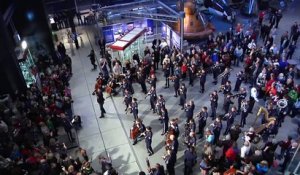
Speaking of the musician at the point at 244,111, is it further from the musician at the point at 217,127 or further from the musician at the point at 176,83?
the musician at the point at 176,83

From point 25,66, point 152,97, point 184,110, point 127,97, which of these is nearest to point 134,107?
point 127,97

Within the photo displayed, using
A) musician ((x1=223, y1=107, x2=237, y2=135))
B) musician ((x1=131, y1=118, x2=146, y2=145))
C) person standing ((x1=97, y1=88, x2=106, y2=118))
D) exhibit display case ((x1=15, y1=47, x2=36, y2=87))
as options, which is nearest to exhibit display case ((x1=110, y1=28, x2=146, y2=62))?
person standing ((x1=97, y1=88, x2=106, y2=118))

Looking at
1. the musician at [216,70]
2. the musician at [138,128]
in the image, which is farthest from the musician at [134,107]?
the musician at [216,70]

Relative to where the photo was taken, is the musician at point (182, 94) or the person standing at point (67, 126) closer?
the person standing at point (67, 126)

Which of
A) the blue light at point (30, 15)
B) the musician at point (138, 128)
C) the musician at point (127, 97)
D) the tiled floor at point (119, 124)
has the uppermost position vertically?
the blue light at point (30, 15)

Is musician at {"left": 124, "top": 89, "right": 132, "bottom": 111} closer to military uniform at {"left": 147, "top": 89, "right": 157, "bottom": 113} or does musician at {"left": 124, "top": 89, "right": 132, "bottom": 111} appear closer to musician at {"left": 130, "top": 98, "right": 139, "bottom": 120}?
musician at {"left": 130, "top": 98, "right": 139, "bottom": 120}

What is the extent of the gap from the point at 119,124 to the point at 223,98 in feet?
17.5

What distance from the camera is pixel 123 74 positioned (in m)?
16.1

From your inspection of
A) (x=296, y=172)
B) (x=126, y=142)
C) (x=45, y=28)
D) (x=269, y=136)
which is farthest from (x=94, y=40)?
(x=296, y=172)

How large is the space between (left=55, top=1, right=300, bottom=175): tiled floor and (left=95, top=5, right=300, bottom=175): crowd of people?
13.6 inches

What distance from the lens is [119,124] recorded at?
1419 cm

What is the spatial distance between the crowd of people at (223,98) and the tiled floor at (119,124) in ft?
1.13

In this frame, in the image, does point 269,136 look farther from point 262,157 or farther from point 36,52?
point 36,52

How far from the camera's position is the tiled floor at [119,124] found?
12383 millimetres
